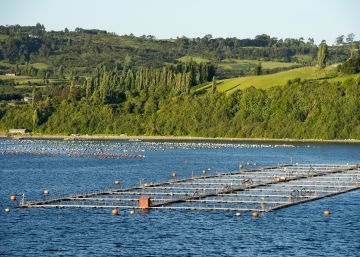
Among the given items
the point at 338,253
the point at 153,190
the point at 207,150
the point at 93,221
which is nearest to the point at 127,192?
the point at 153,190

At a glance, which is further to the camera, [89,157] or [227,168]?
[89,157]

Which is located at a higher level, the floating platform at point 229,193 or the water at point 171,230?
the floating platform at point 229,193

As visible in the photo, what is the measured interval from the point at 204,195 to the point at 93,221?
18.3m

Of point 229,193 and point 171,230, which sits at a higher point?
point 229,193

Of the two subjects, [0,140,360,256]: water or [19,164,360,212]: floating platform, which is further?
[19,164,360,212]: floating platform

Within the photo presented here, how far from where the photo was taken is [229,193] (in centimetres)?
9450

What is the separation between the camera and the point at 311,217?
79062 millimetres

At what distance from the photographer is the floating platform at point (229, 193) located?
279ft

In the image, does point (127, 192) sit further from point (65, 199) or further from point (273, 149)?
point (273, 149)

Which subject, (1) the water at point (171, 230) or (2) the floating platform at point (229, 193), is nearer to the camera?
(1) the water at point (171, 230)

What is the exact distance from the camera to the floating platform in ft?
279

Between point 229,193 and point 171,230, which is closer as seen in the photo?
point 171,230

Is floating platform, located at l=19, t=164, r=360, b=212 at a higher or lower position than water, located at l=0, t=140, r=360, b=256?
higher

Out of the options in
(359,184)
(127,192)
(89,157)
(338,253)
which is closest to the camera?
(338,253)
